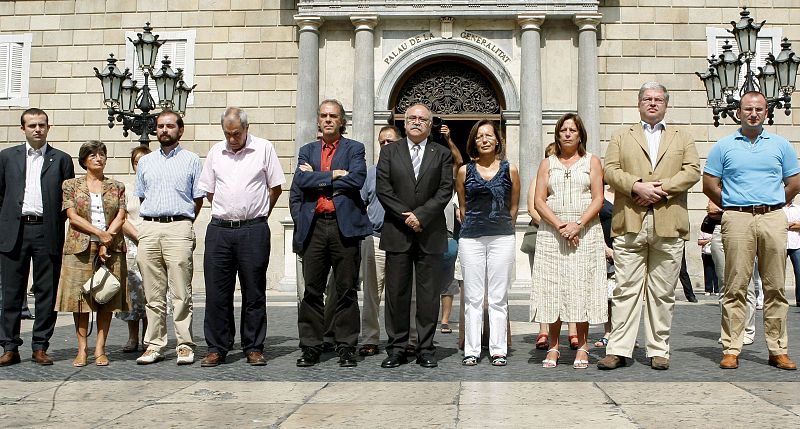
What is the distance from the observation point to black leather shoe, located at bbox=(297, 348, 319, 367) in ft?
19.7

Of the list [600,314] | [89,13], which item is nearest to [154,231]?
[600,314]

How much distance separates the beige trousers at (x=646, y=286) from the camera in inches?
230

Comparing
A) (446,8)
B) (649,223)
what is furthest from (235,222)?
(446,8)

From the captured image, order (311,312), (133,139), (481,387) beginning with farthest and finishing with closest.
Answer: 1. (133,139)
2. (311,312)
3. (481,387)

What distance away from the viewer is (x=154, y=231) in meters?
6.34

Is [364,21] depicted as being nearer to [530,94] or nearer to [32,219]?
[530,94]

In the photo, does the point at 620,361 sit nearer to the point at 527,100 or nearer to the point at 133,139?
the point at 527,100

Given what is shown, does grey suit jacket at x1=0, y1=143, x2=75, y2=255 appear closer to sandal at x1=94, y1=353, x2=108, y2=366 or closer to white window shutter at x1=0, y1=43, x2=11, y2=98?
sandal at x1=94, y1=353, x2=108, y2=366

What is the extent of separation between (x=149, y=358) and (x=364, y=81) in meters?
9.11

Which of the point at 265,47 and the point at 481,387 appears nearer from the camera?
the point at 481,387

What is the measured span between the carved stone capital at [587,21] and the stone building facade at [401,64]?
0.03m

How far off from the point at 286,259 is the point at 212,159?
8353 millimetres

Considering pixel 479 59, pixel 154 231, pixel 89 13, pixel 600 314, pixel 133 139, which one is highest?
pixel 89 13

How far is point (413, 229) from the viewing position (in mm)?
6055
